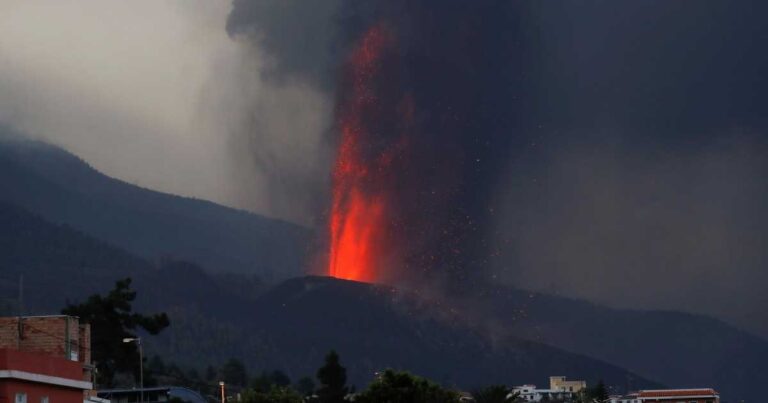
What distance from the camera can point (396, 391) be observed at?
10456cm

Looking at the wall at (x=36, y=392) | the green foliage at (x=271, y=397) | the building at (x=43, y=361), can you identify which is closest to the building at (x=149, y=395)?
the green foliage at (x=271, y=397)

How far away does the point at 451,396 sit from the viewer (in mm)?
113062

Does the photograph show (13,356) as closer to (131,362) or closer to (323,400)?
(323,400)

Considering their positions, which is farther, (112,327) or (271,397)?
(112,327)

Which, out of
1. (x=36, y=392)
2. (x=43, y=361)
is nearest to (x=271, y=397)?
(x=43, y=361)

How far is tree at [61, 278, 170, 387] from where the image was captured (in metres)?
147

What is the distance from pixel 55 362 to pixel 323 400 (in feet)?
193

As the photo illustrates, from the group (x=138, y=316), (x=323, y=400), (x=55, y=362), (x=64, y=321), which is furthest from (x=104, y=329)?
(x=55, y=362)

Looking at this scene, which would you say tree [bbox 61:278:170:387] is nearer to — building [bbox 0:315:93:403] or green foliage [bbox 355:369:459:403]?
green foliage [bbox 355:369:459:403]

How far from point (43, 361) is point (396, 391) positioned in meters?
43.1

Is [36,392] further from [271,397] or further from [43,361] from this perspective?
[271,397]

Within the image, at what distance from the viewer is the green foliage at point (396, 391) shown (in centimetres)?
10431

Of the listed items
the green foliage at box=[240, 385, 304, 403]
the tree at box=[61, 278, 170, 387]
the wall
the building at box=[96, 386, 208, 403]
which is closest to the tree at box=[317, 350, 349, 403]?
the green foliage at box=[240, 385, 304, 403]

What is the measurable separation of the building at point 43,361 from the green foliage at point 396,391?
81.6 ft
